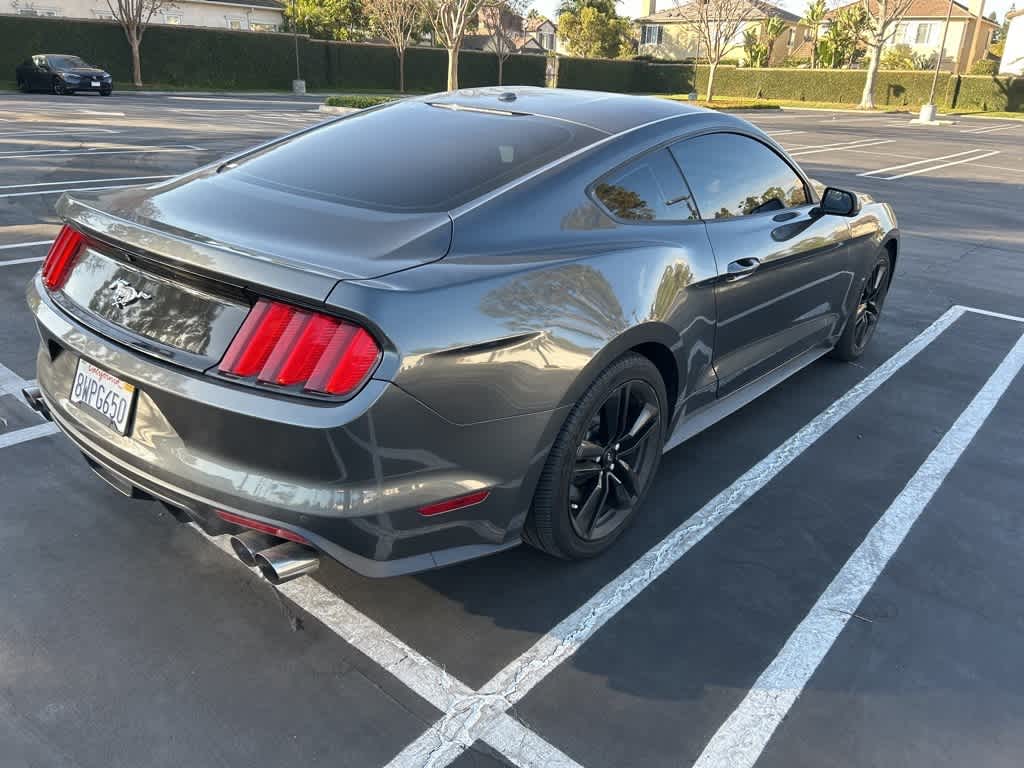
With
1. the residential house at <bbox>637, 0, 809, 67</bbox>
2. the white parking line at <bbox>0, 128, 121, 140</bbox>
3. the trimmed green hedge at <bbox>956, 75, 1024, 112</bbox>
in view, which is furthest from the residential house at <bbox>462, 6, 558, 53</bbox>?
the trimmed green hedge at <bbox>956, 75, 1024, 112</bbox>

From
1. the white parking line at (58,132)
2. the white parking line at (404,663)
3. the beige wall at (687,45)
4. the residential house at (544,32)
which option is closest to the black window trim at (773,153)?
the white parking line at (404,663)

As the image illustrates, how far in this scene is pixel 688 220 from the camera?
3.24 meters

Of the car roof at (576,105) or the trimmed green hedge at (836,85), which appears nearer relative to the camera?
the car roof at (576,105)

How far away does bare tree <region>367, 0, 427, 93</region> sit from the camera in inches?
1489

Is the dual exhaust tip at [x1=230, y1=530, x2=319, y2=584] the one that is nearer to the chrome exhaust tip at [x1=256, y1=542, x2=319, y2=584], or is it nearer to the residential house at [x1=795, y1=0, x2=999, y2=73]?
the chrome exhaust tip at [x1=256, y1=542, x2=319, y2=584]

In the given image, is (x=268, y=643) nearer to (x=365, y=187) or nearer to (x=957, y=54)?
(x=365, y=187)

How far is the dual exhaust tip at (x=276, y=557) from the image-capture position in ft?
7.45

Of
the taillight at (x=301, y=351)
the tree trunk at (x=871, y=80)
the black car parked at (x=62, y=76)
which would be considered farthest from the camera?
the tree trunk at (x=871, y=80)

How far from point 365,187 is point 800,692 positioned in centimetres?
213

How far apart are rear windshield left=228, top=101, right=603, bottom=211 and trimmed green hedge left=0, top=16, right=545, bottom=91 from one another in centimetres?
3495

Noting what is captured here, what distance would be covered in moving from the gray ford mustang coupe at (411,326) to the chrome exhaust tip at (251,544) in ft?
0.04

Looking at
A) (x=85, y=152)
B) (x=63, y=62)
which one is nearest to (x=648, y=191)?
(x=85, y=152)

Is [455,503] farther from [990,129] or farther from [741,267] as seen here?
[990,129]

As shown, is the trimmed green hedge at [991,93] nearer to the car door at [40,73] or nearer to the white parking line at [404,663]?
the car door at [40,73]
